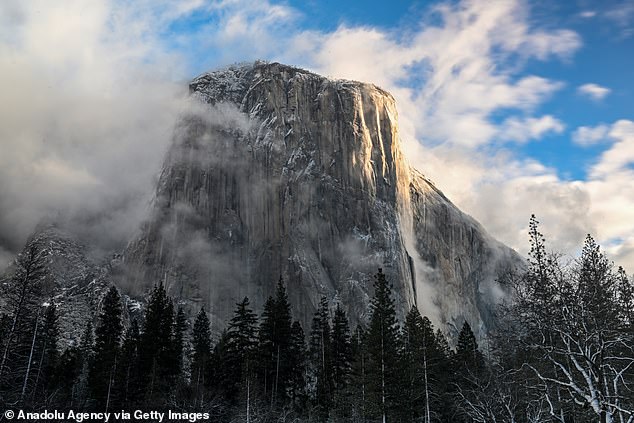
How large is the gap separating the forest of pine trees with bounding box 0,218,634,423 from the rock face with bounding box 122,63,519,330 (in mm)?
72124

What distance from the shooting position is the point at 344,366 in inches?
2365

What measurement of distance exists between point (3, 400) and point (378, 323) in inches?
1095

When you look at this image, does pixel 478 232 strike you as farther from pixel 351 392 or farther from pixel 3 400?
pixel 3 400

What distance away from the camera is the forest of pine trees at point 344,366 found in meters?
21.2

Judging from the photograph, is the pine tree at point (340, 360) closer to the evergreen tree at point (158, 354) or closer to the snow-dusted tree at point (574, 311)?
the evergreen tree at point (158, 354)

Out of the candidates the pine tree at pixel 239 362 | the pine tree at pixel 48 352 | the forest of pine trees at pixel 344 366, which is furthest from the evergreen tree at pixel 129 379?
the pine tree at pixel 239 362

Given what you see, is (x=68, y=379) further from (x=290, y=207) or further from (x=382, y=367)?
(x=290, y=207)

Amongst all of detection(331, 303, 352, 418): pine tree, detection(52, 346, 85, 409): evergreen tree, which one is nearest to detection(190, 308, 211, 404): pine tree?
detection(52, 346, 85, 409): evergreen tree

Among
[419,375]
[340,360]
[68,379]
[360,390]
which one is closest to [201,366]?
[360,390]

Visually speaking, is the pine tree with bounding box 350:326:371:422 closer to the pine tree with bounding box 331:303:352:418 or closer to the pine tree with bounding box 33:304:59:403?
the pine tree with bounding box 331:303:352:418

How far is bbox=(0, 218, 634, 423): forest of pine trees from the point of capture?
69.4 feet

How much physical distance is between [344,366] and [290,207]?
8900 centimetres

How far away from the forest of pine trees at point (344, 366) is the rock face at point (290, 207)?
72.1 metres

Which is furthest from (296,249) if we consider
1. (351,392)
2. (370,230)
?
(351,392)
